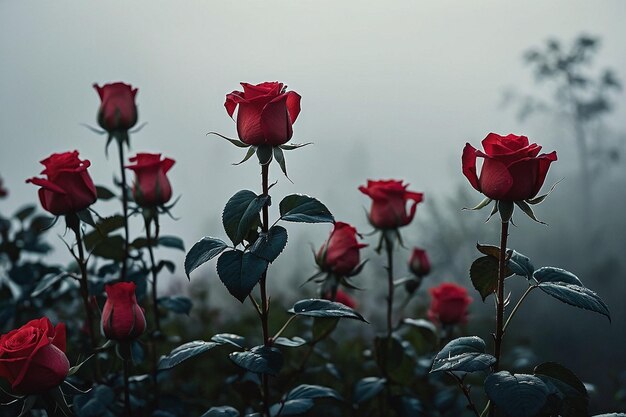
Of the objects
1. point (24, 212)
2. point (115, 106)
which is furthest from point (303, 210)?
point (24, 212)

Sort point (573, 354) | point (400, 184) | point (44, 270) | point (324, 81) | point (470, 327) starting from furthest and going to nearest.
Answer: point (324, 81) → point (573, 354) → point (470, 327) → point (44, 270) → point (400, 184)

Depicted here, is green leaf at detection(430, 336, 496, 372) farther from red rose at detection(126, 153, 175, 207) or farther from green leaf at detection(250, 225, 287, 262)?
red rose at detection(126, 153, 175, 207)

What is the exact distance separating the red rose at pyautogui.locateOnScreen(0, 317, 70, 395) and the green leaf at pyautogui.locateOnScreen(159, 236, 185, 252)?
28cm

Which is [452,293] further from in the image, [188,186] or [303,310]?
[188,186]

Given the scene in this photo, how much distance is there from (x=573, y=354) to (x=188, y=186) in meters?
1.26

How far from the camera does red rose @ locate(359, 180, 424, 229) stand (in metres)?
0.82

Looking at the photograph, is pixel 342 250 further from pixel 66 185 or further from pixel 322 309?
pixel 66 185

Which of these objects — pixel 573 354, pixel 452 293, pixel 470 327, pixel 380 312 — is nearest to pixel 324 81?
pixel 380 312

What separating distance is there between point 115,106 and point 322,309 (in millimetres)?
372

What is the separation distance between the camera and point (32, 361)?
572 millimetres

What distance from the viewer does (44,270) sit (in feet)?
3.08

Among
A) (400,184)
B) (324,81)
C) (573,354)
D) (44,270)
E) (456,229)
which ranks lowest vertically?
(573,354)

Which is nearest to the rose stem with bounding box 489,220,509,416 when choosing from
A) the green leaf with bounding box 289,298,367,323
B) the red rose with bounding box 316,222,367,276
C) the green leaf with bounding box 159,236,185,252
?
the green leaf with bounding box 289,298,367,323

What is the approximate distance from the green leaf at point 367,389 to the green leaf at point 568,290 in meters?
0.34
